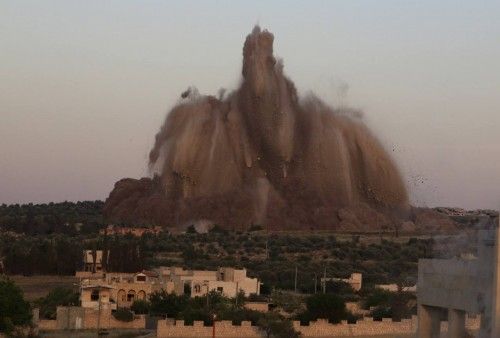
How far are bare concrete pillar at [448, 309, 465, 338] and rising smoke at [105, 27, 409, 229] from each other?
74.2m

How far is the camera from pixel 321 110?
96.0m

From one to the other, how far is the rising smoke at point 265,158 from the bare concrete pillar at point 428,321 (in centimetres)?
7328

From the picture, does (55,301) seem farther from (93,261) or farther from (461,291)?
(461,291)

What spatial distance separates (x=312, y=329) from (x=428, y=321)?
25.6m

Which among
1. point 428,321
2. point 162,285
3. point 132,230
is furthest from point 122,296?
point 428,321

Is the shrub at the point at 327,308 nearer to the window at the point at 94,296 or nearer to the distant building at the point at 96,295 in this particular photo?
the distant building at the point at 96,295

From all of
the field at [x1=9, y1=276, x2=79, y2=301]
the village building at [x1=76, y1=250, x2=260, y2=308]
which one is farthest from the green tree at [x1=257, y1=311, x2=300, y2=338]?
the field at [x1=9, y1=276, x2=79, y2=301]

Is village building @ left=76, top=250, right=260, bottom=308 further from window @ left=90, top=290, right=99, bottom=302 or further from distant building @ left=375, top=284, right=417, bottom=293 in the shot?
distant building @ left=375, top=284, right=417, bottom=293

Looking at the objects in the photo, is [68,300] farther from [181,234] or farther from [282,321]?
[181,234]

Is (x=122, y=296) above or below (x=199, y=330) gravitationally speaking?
above

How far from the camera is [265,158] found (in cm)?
9506

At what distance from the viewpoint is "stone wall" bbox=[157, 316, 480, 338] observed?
39438 millimetres

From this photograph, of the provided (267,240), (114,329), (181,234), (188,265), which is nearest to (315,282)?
(188,265)

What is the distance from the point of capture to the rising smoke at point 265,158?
90.9m
